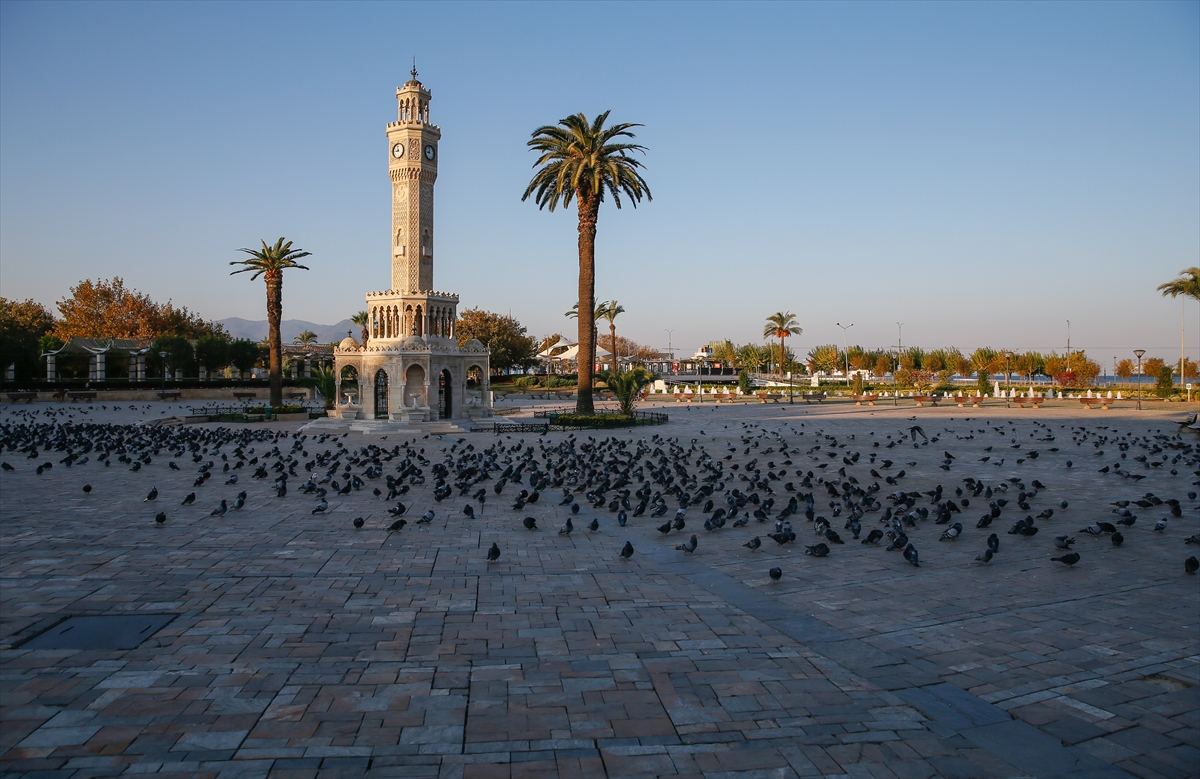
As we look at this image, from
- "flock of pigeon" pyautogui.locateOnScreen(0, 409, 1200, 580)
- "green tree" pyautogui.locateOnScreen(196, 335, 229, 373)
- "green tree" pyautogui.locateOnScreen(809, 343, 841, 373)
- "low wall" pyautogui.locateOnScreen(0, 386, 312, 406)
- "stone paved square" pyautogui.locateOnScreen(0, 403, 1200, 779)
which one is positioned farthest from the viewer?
"green tree" pyautogui.locateOnScreen(809, 343, 841, 373)

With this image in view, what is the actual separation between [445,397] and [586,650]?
32362 millimetres

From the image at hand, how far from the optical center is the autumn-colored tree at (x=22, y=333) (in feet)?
178

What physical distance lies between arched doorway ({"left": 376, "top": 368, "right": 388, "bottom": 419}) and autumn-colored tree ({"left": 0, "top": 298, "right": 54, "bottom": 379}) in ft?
118

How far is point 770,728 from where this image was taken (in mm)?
4992

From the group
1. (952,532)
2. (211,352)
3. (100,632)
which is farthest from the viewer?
(211,352)

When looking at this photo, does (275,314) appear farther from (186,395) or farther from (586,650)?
(586,650)

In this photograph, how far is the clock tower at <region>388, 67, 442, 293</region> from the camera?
36.6 meters

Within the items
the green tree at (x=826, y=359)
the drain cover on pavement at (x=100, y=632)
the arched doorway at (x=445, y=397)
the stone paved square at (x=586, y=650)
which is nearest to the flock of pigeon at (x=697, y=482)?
the stone paved square at (x=586, y=650)

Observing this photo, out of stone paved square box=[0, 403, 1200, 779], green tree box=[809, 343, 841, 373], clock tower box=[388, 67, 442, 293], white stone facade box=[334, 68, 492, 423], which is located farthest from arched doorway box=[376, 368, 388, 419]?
green tree box=[809, 343, 841, 373]

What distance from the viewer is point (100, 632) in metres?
6.72

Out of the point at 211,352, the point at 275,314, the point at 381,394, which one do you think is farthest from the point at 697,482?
the point at 211,352

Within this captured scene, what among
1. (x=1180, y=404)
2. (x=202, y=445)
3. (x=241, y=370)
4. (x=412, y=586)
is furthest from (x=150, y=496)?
(x=241, y=370)

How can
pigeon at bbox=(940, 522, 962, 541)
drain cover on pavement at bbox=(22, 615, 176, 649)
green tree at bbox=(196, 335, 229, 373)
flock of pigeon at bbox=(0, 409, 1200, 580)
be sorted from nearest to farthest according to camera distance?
drain cover on pavement at bbox=(22, 615, 176, 649), pigeon at bbox=(940, 522, 962, 541), flock of pigeon at bbox=(0, 409, 1200, 580), green tree at bbox=(196, 335, 229, 373)

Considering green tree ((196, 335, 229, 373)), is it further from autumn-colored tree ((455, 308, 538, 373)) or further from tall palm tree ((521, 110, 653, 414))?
tall palm tree ((521, 110, 653, 414))
